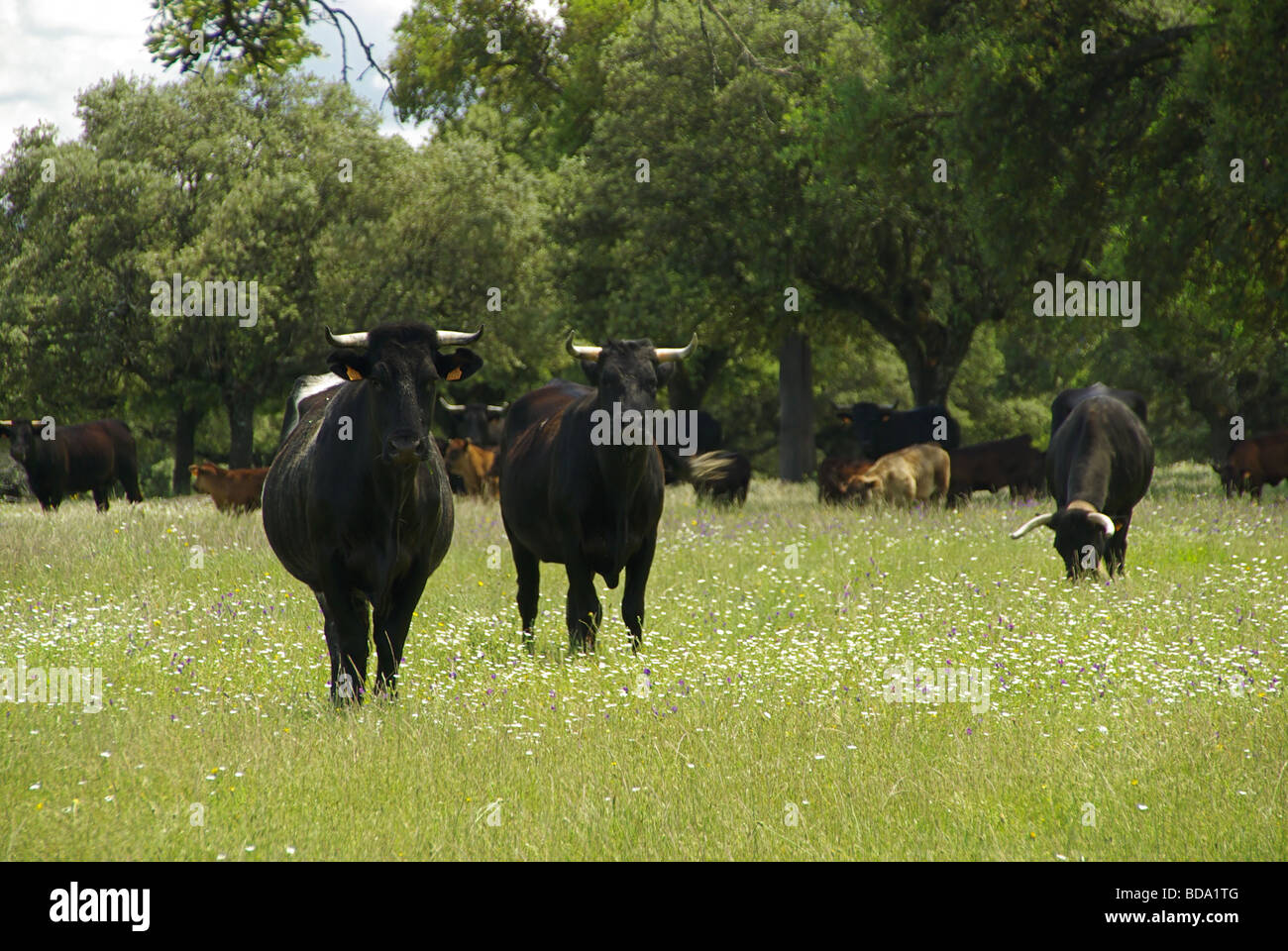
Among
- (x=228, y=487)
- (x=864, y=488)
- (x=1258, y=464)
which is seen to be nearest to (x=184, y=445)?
(x=228, y=487)

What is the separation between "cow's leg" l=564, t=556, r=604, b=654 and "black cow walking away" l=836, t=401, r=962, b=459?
15.9m

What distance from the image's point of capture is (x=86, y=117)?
3428cm

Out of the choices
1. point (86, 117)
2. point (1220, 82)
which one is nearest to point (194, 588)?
point (1220, 82)

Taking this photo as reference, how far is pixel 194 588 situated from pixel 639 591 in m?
4.84

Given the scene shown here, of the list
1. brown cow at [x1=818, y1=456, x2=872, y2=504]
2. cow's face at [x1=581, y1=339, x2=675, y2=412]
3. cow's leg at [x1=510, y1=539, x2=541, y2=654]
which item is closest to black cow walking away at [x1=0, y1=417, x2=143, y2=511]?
brown cow at [x1=818, y1=456, x2=872, y2=504]

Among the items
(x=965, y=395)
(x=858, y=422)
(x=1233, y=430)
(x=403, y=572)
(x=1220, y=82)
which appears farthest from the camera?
(x=965, y=395)

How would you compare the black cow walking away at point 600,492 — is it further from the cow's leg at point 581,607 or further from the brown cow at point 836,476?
the brown cow at point 836,476

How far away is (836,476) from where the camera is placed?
67.3 feet

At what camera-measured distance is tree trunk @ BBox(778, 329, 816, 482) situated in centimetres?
2964

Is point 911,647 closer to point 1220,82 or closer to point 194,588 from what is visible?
point 194,588

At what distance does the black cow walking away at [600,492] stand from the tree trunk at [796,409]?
20.3m

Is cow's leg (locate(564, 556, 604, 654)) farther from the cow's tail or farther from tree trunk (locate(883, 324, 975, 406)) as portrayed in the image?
tree trunk (locate(883, 324, 975, 406))

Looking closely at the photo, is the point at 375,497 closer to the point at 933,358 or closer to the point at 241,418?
the point at 933,358

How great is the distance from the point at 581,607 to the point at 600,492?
829mm
